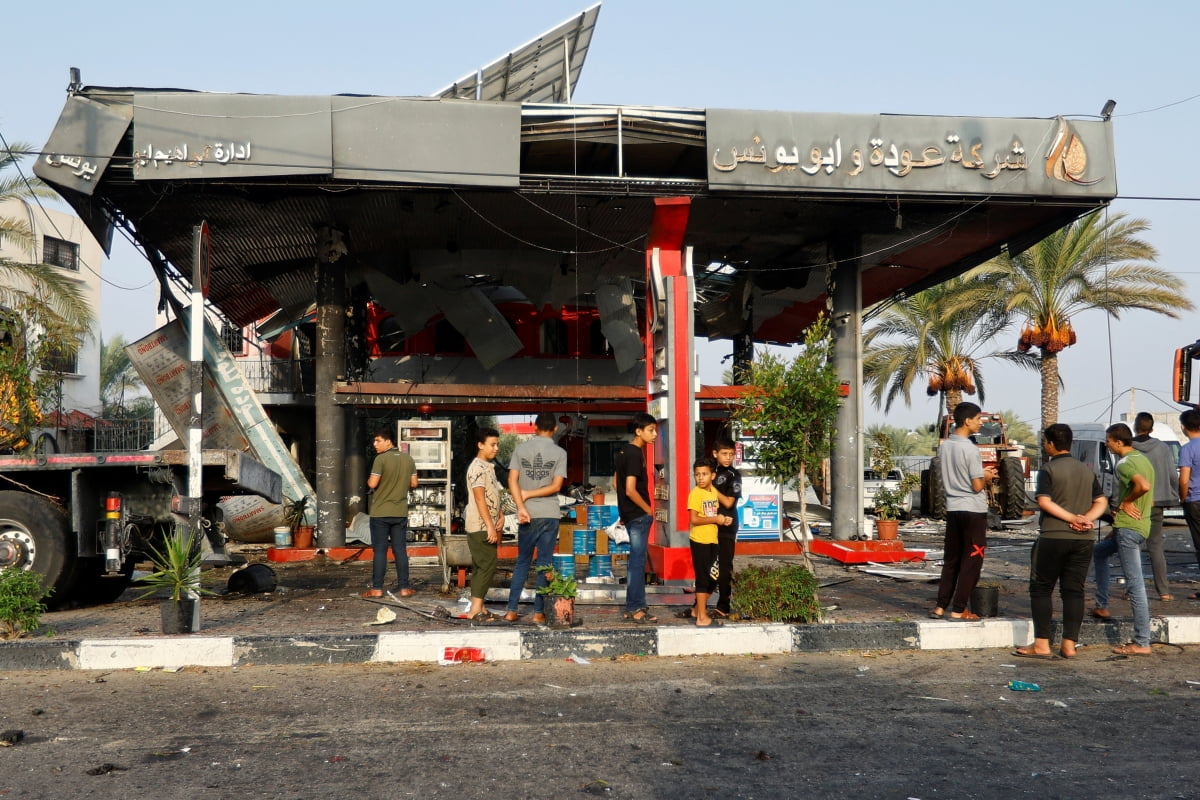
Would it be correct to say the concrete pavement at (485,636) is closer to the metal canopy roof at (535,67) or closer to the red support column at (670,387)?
the red support column at (670,387)

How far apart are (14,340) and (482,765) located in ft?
35.5

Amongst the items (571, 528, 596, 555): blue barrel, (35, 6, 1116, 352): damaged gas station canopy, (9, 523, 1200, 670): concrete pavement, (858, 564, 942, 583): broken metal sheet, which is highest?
(35, 6, 1116, 352): damaged gas station canopy

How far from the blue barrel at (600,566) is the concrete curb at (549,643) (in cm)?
312

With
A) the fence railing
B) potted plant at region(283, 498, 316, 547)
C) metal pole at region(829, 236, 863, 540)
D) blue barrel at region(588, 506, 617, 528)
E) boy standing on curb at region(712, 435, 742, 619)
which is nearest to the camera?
boy standing on curb at region(712, 435, 742, 619)

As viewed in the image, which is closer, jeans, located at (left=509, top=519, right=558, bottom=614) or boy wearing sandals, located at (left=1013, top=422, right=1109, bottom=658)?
boy wearing sandals, located at (left=1013, top=422, right=1109, bottom=658)

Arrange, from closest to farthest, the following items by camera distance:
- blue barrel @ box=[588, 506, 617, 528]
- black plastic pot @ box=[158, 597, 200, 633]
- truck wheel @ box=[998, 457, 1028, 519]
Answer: black plastic pot @ box=[158, 597, 200, 633] → blue barrel @ box=[588, 506, 617, 528] → truck wheel @ box=[998, 457, 1028, 519]

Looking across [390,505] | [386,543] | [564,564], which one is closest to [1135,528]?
[564,564]

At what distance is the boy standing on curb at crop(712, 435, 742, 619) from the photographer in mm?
8992

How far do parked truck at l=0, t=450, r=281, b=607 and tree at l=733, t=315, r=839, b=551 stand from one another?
5221 millimetres

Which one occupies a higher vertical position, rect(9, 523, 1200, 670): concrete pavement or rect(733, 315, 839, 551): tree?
rect(733, 315, 839, 551): tree

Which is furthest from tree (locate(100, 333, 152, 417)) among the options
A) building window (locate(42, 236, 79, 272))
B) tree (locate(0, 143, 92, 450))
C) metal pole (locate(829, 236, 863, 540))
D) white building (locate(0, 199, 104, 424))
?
metal pole (locate(829, 236, 863, 540))

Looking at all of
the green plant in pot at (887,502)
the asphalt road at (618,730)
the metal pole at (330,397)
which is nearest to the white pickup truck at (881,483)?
the green plant in pot at (887,502)

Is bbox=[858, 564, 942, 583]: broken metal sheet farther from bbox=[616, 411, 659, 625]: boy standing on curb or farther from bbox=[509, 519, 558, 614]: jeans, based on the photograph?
bbox=[509, 519, 558, 614]: jeans

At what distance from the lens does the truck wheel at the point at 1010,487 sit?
24.3m
